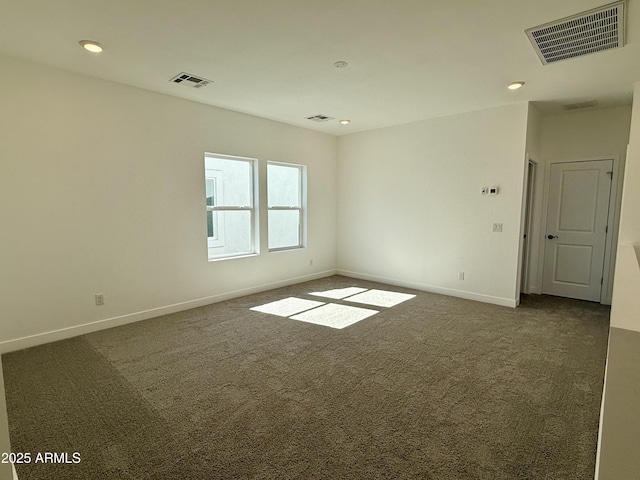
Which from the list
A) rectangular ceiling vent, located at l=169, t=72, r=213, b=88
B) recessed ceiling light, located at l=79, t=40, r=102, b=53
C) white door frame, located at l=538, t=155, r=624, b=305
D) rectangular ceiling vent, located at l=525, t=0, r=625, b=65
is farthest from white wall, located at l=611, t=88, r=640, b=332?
recessed ceiling light, located at l=79, t=40, r=102, b=53

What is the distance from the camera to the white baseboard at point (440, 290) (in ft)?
15.3

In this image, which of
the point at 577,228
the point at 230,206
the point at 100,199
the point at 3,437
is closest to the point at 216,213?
the point at 230,206

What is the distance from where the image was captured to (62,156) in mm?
3336

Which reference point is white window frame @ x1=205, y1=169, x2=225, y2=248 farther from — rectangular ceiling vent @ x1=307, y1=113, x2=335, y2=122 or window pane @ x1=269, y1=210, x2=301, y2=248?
rectangular ceiling vent @ x1=307, y1=113, x2=335, y2=122

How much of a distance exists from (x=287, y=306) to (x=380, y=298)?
1.43m

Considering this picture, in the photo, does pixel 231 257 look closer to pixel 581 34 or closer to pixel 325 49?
pixel 325 49

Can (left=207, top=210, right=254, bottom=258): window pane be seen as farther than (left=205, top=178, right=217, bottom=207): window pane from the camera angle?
Yes

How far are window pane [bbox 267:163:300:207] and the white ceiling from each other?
1452 mm

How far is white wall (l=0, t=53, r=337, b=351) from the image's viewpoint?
3121mm

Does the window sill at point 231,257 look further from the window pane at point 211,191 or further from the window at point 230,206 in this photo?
the window pane at point 211,191

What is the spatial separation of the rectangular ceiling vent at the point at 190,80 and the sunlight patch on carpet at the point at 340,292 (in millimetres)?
3278

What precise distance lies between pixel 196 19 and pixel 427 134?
3837 mm

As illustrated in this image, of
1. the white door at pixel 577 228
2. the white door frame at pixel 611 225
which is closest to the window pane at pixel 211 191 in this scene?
the white door at pixel 577 228

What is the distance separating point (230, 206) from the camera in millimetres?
4961
